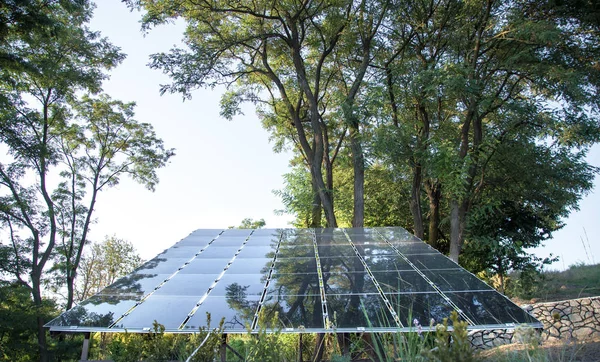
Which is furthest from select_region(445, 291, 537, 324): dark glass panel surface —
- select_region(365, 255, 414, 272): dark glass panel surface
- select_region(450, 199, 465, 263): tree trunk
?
select_region(450, 199, 465, 263): tree trunk

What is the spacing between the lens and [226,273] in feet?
32.3

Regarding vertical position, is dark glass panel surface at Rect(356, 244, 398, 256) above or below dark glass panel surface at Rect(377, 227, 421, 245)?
below

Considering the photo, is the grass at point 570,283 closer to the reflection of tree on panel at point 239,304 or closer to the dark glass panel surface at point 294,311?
the dark glass panel surface at point 294,311

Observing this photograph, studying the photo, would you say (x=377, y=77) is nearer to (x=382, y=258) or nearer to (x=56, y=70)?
(x=382, y=258)

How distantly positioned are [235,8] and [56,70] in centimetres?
825

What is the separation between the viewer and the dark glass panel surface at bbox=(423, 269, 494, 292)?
8.62 metres

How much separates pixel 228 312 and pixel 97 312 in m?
2.08

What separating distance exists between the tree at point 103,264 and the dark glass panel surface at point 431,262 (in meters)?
18.0

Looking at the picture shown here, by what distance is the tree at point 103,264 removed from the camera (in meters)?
24.4

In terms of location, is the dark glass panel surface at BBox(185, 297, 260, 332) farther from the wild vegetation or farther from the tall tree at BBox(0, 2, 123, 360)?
the tall tree at BBox(0, 2, 123, 360)

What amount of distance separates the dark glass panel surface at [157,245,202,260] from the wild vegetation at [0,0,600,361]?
23.3ft

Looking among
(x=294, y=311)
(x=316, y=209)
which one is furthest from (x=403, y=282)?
(x=316, y=209)

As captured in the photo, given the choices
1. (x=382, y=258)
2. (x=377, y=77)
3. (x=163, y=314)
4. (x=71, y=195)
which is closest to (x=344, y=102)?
(x=377, y=77)

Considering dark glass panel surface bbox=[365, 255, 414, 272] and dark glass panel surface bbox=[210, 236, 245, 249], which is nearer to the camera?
dark glass panel surface bbox=[365, 255, 414, 272]
